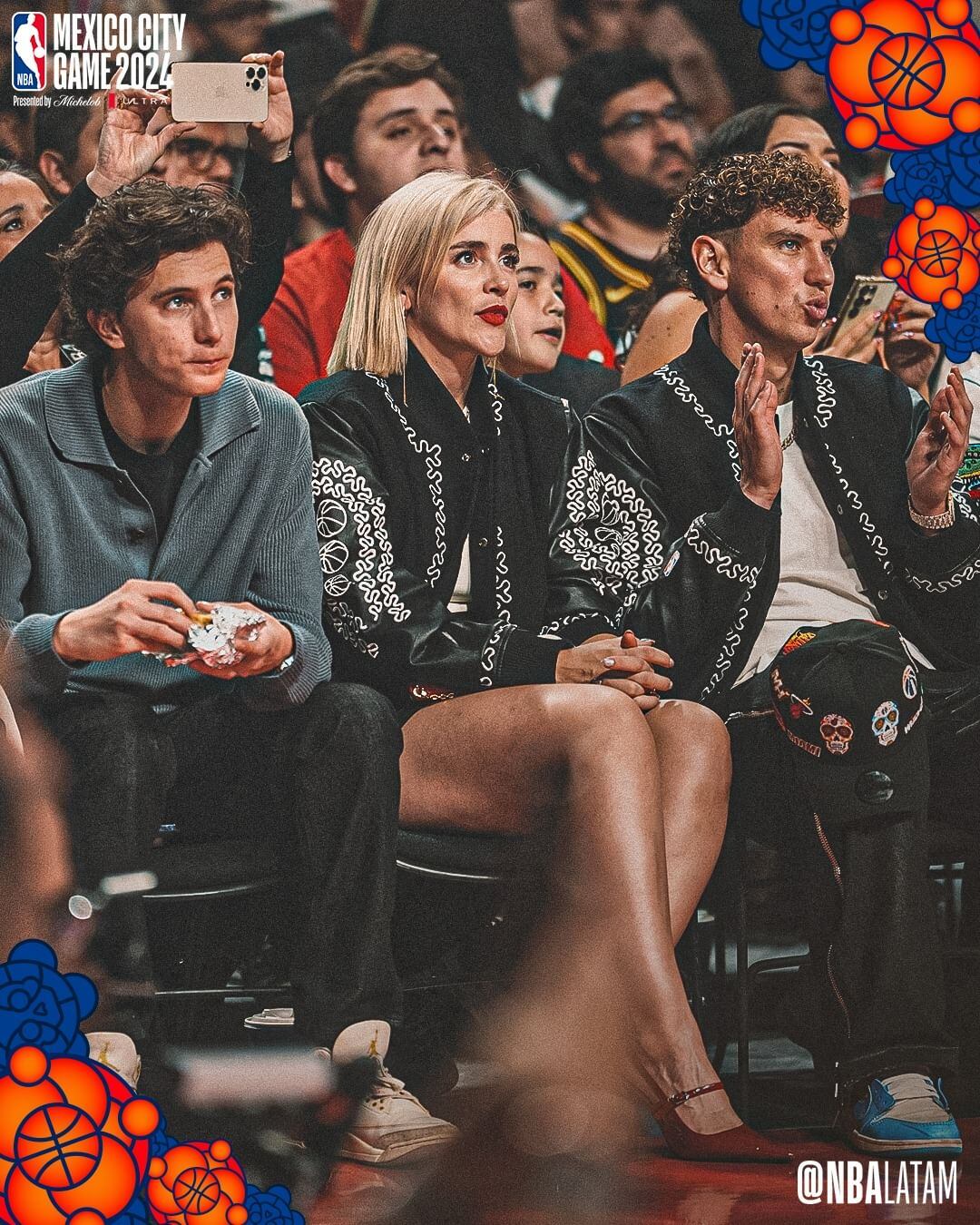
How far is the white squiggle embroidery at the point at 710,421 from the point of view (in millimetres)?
2514

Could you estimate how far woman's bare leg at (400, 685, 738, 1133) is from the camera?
2.25 meters

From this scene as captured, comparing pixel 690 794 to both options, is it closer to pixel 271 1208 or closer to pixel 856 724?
pixel 856 724

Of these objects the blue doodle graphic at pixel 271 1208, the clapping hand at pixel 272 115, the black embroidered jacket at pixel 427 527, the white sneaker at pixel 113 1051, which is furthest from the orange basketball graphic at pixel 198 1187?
the clapping hand at pixel 272 115

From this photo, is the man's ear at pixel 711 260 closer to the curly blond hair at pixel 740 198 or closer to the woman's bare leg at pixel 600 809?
the curly blond hair at pixel 740 198

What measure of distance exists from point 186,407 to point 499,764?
0.77 m

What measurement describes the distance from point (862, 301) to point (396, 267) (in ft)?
2.68

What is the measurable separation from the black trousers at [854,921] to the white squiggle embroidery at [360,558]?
2.08 ft

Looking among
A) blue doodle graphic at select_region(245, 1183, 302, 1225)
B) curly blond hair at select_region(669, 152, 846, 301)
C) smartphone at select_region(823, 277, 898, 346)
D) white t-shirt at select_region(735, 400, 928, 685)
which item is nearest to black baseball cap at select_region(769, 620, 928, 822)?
white t-shirt at select_region(735, 400, 928, 685)

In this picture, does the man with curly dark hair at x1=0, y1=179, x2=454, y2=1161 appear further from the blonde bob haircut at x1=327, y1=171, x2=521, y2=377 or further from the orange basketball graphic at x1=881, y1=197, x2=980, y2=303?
the orange basketball graphic at x1=881, y1=197, x2=980, y2=303

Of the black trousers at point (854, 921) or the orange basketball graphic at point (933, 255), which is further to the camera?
the orange basketball graphic at point (933, 255)

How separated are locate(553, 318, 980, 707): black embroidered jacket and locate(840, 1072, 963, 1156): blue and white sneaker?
2.18 ft

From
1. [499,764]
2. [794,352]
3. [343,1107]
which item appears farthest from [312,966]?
[794,352]

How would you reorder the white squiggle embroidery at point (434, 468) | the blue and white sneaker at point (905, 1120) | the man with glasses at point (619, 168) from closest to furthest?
the blue and white sneaker at point (905, 1120) → the white squiggle embroidery at point (434, 468) → the man with glasses at point (619, 168)

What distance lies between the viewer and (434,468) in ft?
7.98
